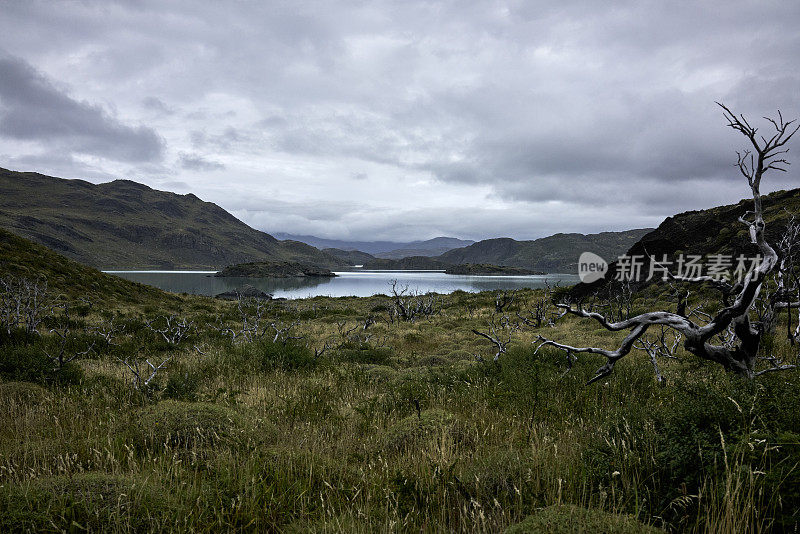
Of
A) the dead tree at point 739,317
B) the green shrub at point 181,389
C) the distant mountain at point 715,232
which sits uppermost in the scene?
the distant mountain at point 715,232

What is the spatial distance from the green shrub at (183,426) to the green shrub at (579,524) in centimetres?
332

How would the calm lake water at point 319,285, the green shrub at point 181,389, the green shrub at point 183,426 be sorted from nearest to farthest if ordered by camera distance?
the green shrub at point 183,426
the green shrub at point 181,389
the calm lake water at point 319,285

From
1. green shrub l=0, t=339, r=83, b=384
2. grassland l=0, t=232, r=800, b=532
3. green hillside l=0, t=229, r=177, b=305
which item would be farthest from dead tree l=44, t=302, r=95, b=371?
green hillside l=0, t=229, r=177, b=305

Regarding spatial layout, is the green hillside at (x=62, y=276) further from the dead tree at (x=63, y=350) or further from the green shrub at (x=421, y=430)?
the green shrub at (x=421, y=430)

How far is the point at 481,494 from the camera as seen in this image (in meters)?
2.96

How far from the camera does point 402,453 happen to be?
4.21 metres

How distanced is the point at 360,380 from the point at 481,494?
539cm

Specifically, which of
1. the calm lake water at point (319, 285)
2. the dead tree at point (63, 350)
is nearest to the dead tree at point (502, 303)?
the calm lake water at point (319, 285)

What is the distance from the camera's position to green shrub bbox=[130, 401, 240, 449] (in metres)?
4.16

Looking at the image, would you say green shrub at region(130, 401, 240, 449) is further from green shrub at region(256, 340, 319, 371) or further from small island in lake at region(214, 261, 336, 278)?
small island in lake at region(214, 261, 336, 278)

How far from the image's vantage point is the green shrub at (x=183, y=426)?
13.7ft

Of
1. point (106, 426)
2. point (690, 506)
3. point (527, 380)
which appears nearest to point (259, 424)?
point (106, 426)

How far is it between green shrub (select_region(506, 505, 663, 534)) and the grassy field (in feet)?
0.05

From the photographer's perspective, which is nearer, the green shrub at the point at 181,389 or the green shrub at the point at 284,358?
the green shrub at the point at 181,389
